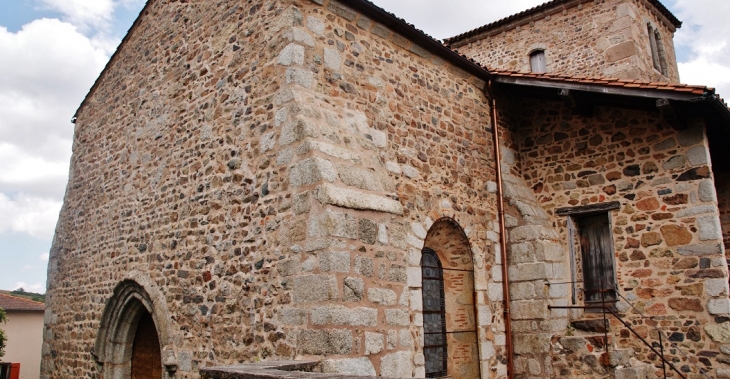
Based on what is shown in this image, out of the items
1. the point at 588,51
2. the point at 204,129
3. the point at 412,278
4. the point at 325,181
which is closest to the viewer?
the point at 325,181

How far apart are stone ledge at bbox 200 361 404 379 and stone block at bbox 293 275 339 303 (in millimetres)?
598

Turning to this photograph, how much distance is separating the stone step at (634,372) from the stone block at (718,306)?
3.46 feet

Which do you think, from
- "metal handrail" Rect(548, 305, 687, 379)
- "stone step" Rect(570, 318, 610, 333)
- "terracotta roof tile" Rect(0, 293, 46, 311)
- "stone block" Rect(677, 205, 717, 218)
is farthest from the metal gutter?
"terracotta roof tile" Rect(0, 293, 46, 311)

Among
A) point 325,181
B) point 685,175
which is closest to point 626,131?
point 685,175

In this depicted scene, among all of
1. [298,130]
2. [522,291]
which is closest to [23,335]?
[522,291]

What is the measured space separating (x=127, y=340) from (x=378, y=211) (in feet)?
16.2

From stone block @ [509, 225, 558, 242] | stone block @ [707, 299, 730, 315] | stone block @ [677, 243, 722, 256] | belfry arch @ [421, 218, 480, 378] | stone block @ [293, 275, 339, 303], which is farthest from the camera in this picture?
stone block @ [509, 225, 558, 242]

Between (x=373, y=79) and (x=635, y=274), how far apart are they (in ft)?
14.5

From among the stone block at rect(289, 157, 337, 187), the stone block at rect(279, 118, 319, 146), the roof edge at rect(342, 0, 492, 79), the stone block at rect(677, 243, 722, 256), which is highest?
the roof edge at rect(342, 0, 492, 79)

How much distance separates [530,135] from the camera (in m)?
9.22

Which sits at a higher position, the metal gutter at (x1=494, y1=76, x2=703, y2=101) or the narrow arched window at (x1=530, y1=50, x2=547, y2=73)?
the narrow arched window at (x1=530, y1=50, x2=547, y2=73)

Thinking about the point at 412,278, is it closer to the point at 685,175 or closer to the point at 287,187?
the point at 287,187

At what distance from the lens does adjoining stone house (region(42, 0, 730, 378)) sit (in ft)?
19.3

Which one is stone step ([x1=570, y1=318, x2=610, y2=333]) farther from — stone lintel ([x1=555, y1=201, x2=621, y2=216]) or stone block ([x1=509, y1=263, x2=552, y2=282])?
stone lintel ([x1=555, y1=201, x2=621, y2=216])
